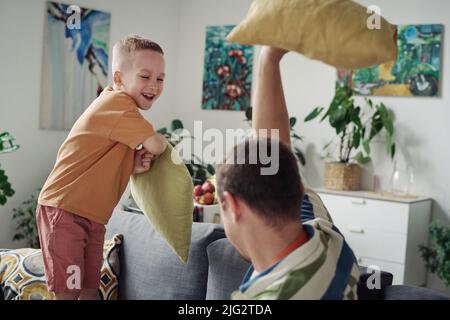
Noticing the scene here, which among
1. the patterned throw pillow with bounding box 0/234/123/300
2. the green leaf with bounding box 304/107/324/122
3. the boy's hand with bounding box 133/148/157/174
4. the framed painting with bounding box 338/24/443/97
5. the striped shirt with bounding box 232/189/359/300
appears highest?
the framed painting with bounding box 338/24/443/97

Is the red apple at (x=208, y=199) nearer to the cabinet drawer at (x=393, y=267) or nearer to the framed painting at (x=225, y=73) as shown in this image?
the cabinet drawer at (x=393, y=267)

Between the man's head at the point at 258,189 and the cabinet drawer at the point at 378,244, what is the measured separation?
134 inches

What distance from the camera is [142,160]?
2.11 meters

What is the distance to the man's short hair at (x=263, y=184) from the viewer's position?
1.26 m

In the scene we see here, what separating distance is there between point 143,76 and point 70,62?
10.1 feet

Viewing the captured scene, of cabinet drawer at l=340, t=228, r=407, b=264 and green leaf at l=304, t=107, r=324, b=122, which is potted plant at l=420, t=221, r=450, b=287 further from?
green leaf at l=304, t=107, r=324, b=122

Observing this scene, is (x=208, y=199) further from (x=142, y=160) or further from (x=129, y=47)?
(x=129, y=47)

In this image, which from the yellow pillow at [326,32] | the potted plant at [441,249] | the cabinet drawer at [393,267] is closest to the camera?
the yellow pillow at [326,32]

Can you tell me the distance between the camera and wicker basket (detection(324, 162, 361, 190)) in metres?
4.91

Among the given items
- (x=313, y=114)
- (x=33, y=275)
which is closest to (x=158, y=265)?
(x=33, y=275)

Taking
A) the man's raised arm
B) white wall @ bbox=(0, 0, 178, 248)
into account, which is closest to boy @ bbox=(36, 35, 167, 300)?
the man's raised arm

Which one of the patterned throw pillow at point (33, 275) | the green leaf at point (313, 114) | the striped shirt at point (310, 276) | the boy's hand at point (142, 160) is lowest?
the patterned throw pillow at point (33, 275)

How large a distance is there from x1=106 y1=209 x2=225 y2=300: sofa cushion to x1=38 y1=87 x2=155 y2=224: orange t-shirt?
46cm

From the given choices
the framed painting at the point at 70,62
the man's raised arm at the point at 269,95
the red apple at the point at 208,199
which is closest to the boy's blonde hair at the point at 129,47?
the man's raised arm at the point at 269,95
